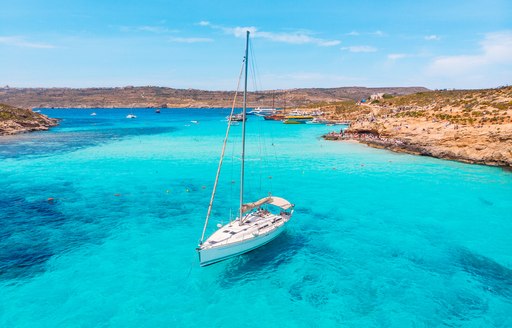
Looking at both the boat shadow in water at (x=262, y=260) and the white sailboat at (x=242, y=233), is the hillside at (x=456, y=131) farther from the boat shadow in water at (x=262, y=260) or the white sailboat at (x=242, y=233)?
the white sailboat at (x=242, y=233)

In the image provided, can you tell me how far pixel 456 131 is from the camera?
60.1 meters

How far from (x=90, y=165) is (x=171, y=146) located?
82.5ft

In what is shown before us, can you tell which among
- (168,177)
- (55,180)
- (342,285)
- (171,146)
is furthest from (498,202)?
(171,146)

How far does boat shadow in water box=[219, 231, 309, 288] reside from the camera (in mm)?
22797

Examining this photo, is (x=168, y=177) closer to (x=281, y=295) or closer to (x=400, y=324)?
(x=281, y=295)

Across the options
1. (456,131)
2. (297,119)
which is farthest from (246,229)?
(297,119)

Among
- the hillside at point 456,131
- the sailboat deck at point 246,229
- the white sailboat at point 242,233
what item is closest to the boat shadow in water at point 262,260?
the white sailboat at point 242,233

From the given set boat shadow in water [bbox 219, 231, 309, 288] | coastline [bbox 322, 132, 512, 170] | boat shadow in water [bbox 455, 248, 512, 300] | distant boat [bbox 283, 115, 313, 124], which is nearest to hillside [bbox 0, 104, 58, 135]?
distant boat [bbox 283, 115, 313, 124]

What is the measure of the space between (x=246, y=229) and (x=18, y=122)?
390 feet

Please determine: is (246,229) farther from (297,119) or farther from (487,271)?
(297,119)

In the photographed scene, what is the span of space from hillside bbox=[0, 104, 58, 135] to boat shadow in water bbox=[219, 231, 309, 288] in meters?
106

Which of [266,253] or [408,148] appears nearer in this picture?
[266,253]

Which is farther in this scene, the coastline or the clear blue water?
the coastline

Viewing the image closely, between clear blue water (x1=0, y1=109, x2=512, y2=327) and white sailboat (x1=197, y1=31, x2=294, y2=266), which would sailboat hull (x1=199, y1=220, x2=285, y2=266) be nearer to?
white sailboat (x1=197, y1=31, x2=294, y2=266)
